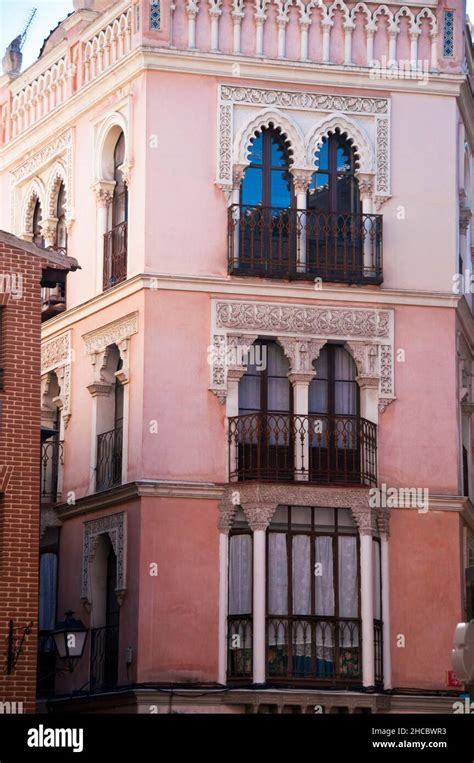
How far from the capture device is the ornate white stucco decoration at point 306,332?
1248 inches

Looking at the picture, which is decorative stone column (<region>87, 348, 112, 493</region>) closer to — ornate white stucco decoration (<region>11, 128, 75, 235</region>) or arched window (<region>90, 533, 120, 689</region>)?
arched window (<region>90, 533, 120, 689</region>)

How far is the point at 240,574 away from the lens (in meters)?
30.9

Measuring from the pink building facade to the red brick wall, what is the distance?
343 cm

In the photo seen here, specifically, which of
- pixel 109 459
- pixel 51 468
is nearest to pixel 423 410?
pixel 109 459

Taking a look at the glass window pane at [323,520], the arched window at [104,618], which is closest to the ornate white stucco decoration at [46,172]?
the arched window at [104,618]

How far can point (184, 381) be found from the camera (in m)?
31.5

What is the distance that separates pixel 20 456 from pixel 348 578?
6.53 meters

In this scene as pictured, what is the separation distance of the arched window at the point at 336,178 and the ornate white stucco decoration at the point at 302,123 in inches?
9.6

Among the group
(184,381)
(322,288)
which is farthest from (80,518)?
(322,288)

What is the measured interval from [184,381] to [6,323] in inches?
187

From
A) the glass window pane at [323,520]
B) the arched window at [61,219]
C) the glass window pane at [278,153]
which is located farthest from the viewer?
the arched window at [61,219]

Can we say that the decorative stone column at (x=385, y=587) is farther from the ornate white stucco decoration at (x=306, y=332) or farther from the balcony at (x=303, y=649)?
the ornate white stucco decoration at (x=306, y=332)

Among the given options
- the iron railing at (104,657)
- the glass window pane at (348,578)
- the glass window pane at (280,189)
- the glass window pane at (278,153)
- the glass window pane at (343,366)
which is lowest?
the iron railing at (104,657)

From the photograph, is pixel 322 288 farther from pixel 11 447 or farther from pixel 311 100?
pixel 11 447
